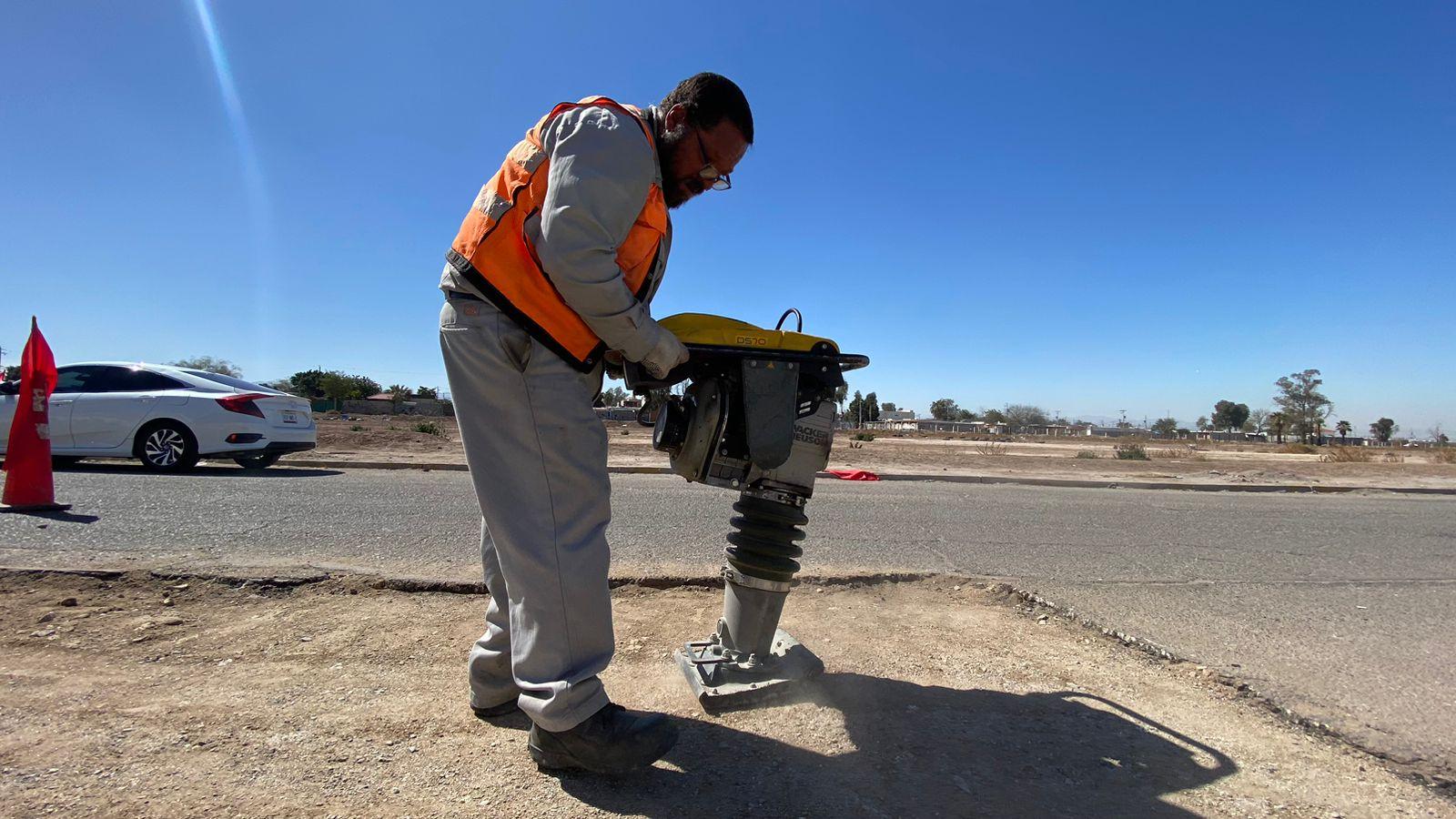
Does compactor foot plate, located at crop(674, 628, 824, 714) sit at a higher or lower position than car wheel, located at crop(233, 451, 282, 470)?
lower

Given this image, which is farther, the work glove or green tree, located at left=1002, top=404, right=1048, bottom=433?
green tree, located at left=1002, top=404, right=1048, bottom=433

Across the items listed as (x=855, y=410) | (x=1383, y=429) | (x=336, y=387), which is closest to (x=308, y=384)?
(x=336, y=387)

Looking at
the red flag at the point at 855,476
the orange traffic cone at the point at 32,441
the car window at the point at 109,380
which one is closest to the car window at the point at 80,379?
the car window at the point at 109,380

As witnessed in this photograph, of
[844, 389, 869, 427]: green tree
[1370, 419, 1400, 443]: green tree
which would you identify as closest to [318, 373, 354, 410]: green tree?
[844, 389, 869, 427]: green tree

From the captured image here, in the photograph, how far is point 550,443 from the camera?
1.73 meters

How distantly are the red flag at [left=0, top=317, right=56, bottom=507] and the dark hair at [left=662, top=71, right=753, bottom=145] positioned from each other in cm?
640

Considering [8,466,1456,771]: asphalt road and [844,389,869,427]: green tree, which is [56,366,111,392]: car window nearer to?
[8,466,1456,771]: asphalt road

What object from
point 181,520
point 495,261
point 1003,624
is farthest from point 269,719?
point 181,520

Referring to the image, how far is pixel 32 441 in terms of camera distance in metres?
5.62

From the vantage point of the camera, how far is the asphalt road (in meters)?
2.68

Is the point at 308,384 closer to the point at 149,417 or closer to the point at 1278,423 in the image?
the point at 149,417

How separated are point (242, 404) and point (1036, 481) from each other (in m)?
11.0

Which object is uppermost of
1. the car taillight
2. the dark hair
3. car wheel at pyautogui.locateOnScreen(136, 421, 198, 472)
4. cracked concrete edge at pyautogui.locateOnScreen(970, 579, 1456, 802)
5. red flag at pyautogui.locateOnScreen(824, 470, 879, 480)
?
the dark hair

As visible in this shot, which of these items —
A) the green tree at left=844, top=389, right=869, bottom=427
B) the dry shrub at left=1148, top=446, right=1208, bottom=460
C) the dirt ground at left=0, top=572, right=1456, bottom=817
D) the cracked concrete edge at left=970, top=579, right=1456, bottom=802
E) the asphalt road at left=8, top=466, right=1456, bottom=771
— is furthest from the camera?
the green tree at left=844, top=389, right=869, bottom=427
